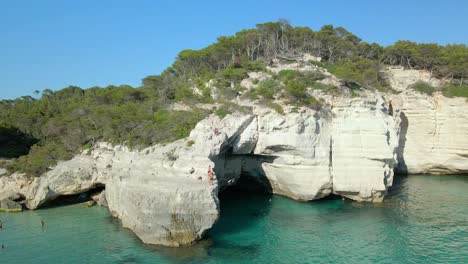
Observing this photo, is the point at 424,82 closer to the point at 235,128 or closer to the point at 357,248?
the point at 235,128

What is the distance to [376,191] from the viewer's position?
19844 millimetres

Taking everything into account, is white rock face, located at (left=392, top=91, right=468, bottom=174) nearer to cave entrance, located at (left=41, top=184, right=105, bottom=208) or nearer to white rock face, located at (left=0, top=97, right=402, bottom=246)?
white rock face, located at (left=0, top=97, right=402, bottom=246)

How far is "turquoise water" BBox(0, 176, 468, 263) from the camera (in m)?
13.4

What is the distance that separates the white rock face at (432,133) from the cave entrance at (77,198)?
22.1m

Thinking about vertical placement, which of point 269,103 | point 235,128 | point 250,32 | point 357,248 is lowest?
point 357,248

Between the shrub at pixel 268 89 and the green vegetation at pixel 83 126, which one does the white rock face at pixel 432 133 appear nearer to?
the shrub at pixel 268 89

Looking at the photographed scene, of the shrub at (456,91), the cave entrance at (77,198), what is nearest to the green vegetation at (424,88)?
the shrub at (456,91)

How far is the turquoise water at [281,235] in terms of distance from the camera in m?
13.4

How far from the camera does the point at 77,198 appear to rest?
22297mm

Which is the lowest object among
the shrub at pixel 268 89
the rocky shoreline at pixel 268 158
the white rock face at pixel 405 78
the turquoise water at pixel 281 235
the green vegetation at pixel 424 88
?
the turquoise water at pixel 281 235

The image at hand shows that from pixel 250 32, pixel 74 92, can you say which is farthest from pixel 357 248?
pixel 74 92

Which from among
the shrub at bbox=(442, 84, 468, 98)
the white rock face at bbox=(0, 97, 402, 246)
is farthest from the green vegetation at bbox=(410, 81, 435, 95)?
the white rock face at bbox=(0, 97, 402, 246)

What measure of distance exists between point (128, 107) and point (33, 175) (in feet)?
26.3

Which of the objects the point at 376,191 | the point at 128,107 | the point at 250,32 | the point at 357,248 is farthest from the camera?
the point at 250,32
